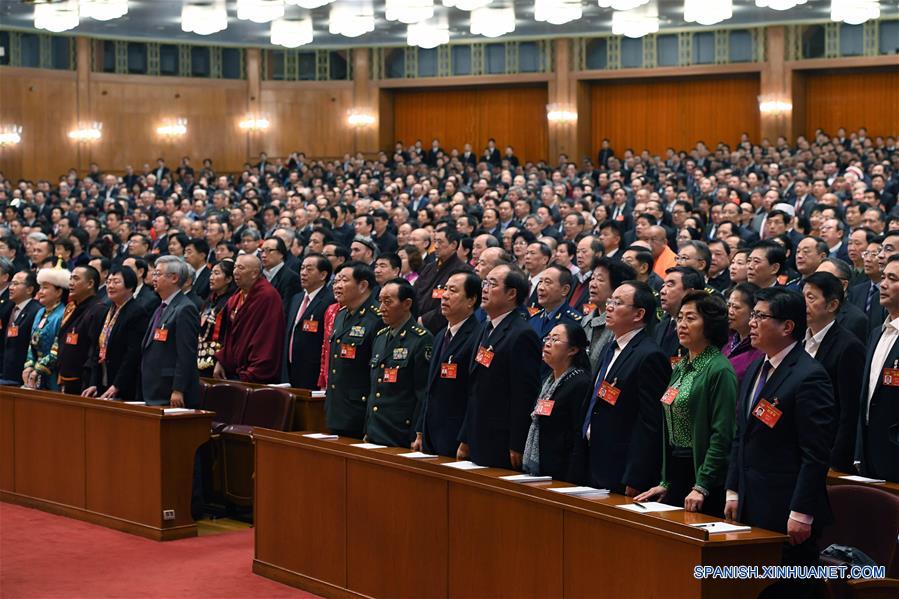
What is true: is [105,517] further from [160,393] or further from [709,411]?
[709,411]

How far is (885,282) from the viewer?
5078mm

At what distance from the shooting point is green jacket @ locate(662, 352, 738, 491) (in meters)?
Answer: 4.28

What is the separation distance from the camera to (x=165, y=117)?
83.4 ft

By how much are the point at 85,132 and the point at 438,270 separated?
17.6 metres

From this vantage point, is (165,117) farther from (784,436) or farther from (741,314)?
(784,436)

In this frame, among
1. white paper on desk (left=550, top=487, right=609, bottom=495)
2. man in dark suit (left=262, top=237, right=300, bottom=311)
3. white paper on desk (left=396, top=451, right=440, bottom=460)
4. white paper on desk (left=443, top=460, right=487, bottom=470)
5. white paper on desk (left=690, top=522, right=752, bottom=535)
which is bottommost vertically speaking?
white paper on desk (left=690, top=522, right=752, bottom=535)

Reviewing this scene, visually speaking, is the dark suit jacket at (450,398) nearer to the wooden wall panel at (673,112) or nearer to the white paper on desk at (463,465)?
the white paper on desk at (463,465)

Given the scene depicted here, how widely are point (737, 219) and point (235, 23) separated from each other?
45.1 ft

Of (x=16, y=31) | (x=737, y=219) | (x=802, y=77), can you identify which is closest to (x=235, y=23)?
(x=16, y=31)

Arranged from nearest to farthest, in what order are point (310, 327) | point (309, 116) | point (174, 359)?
1. point (174, 359)
2. point (310, 327)
3. point (309, 116)

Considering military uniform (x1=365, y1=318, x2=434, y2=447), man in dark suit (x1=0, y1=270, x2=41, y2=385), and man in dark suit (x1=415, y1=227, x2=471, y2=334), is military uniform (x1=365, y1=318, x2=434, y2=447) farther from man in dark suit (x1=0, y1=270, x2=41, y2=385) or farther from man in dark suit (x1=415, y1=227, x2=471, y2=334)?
man in dark suit (x1=0, y1=270, x2=41, y2=385)

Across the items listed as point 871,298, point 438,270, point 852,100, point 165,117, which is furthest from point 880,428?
point 165,117

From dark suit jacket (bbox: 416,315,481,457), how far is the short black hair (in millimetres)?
1547

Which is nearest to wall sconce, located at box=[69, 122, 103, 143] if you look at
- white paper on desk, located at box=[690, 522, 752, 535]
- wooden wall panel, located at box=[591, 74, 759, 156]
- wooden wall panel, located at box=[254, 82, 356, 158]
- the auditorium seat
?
wooden wall panel, located at box=[254, 82, 356, 158]
